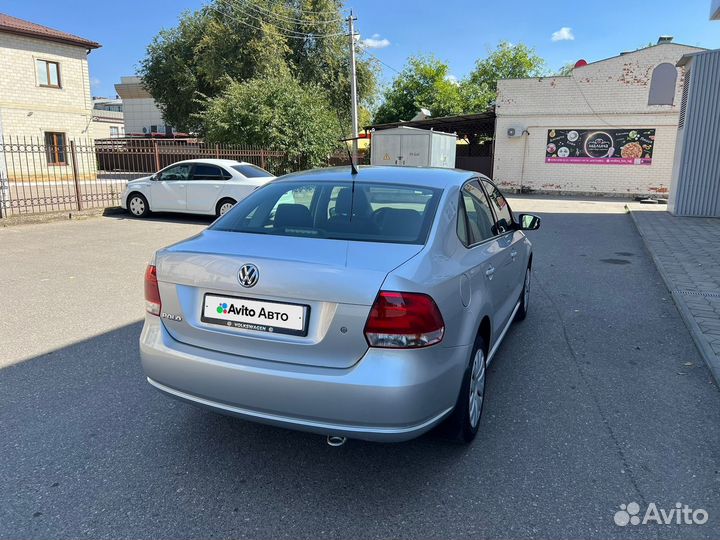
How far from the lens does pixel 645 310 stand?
18.7 ft

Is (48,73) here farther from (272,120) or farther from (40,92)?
(272,120)

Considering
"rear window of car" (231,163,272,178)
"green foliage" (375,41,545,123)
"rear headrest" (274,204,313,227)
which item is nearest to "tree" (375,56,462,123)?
"green foliage" (375,41,545,123)

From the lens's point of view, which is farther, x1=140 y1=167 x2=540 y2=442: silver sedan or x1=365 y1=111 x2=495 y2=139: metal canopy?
x1=365 y1=111 x2=495 y2=139: metal canopy

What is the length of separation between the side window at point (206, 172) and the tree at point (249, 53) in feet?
45.7

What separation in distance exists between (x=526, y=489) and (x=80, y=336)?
12.9ft

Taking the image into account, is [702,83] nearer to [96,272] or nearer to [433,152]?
[433,152]

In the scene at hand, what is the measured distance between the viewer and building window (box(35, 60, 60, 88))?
24.3 meters

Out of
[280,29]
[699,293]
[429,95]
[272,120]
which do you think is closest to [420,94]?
[429,95]

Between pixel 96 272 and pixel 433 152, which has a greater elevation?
pixel 433 152

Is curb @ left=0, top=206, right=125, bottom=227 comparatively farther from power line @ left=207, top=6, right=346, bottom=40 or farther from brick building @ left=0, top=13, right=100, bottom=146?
power line @ left=207, top=6, right=346, bottom=40

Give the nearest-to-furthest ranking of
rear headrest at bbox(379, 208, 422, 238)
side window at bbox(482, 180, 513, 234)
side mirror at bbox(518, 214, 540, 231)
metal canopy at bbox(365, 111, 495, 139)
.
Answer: rear headrest at bbox(379, 208, 422, 238) < side window at bbox(482, 180, 513, 234) < side mirror at bbox(518, 214, 540, 231) < metal canopy at bbox(365, 111, 495, 139)

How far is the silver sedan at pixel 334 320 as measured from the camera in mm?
2324

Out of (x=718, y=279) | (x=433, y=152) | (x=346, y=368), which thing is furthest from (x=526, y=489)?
(x=433, y=152)

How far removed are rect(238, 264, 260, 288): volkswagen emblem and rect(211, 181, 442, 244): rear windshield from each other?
1.66ft
